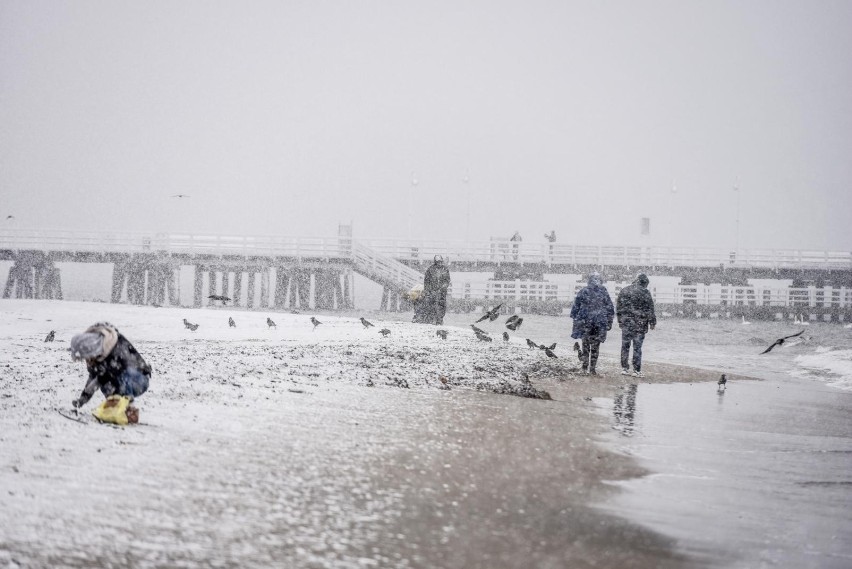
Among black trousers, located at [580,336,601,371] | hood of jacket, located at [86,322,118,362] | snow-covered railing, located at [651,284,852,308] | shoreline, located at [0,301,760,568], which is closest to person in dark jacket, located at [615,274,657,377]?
black trousers, located at [580,336,601,371]

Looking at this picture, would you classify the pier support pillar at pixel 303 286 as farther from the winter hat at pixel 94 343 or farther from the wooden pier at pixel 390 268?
the winter hat at pixel 94 343

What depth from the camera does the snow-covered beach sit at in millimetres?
3311

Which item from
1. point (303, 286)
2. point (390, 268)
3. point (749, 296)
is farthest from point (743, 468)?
point (749, 296)

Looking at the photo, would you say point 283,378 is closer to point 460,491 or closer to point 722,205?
point 460,491

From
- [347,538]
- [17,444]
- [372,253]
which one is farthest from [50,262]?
[347,538]

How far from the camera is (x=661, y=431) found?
6.61 m

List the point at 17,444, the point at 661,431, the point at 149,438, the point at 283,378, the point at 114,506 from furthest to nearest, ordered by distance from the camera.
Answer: the point at 283,378, the point at 661,431, the point at 149,438, the point at 17,444, the point at 114,506

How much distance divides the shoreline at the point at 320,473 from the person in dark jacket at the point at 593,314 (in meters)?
2.60

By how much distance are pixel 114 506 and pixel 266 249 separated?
2993cm

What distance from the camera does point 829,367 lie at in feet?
48.1

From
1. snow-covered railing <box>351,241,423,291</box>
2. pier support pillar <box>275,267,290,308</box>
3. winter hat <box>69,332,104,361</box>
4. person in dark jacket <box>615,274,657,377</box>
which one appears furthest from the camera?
pier support pillar <box>275,267,290,308</box>

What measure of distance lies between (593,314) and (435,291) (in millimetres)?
7414

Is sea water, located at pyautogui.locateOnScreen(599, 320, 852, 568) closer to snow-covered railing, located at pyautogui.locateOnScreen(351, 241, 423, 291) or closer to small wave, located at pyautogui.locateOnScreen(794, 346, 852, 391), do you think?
small wave, located at pyautogui.locateOnScreen(794, 346, 852, 391)

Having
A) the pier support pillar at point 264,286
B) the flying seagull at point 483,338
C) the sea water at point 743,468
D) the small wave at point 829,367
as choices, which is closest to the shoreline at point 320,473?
the sea water at point 743,468
